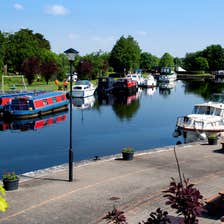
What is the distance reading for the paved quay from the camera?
43.8ft

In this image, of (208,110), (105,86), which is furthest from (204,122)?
(105,86)

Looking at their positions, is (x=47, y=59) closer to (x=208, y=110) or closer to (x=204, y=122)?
(x=208, y=110)

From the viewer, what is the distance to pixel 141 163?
21000 mm

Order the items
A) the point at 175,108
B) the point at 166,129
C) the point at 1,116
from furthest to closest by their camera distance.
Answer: the point at 175,108, the point at 1,116, the point at 166,129

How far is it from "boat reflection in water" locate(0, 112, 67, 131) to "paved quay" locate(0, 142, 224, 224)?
25307mm

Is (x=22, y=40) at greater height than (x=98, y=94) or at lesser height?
greater

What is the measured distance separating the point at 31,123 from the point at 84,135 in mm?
10405

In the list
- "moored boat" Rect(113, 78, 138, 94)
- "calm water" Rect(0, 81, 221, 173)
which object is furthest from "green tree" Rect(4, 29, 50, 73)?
"calm water" Rect(0, 81, 221, 173)

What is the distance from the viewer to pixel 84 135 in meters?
41.3

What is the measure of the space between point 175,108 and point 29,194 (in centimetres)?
5419

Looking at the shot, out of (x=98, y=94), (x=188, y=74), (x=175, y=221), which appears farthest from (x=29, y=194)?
(x=188, y=74)

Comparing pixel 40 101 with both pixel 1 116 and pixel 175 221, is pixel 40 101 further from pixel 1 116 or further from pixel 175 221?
pixel 175 221

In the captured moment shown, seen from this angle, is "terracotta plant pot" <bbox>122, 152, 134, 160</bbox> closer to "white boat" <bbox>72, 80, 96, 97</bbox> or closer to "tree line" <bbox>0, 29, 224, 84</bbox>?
"white boat" <bbox>72, 80, 96, 97</bbox>

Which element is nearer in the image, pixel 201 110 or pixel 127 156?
pixel 127 156
